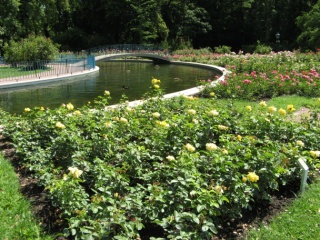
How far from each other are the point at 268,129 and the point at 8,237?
353 centimetres

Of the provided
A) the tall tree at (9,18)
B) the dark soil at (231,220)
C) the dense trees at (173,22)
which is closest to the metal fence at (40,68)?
the tall tree at (9,18)

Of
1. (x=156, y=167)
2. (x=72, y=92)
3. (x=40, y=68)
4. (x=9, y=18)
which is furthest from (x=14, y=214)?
(x=9, y=18)

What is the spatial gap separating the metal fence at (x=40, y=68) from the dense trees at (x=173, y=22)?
1458cm

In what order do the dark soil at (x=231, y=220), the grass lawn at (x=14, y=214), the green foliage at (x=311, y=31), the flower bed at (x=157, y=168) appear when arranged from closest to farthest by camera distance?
the flower bed at (x=157, y=168)
the grass lawn at (x=14, y=214)
the dark soil at (x=231, y=220)
the green foliage at (x=311, y=31)

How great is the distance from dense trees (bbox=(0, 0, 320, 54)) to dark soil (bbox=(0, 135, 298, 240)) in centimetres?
3079

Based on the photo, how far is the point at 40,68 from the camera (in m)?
18.1

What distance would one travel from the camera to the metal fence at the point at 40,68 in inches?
635

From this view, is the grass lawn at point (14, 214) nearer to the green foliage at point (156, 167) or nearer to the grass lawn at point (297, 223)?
the green foliage at point (156, 167)

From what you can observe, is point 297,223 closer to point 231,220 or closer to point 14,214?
point 231,220

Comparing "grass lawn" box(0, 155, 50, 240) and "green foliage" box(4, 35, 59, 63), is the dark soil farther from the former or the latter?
"green foliage" box(4, 35, 59, 63)

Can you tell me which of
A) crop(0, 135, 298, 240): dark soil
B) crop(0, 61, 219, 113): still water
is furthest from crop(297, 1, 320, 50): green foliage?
crop(0, 135, 298, 240): dark soil

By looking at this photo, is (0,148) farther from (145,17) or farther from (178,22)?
(178,22)

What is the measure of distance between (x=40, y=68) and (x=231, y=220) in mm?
16590

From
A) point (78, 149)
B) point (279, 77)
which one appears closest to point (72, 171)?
point (78, 149)
